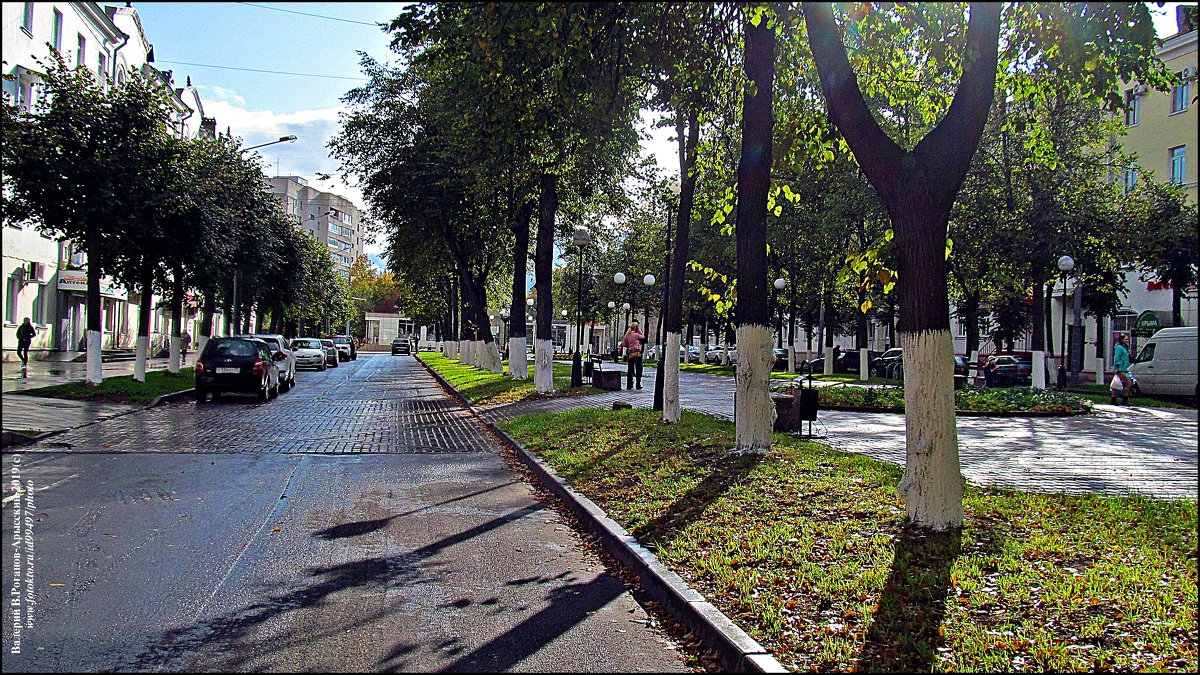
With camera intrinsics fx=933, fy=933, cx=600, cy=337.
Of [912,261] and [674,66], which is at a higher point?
[674,66]

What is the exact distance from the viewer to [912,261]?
22.4 ft

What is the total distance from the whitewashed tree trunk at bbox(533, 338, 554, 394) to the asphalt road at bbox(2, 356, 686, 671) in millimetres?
9874

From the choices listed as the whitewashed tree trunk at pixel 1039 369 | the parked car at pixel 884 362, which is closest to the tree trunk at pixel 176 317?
the whitewashed tree trunk at pixel 1039 369

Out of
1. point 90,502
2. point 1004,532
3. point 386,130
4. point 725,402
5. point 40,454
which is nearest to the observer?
point 1004,532

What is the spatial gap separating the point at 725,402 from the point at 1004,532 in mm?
15090

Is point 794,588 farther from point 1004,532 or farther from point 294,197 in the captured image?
point 294,197

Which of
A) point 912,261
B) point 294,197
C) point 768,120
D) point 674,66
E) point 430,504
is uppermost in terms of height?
point 294,197

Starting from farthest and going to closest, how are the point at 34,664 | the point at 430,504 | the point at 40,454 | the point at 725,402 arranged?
the point at 725,402
the point at 40,454
the point at 430,504
the point at 34,664

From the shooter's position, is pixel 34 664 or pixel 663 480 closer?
pixel 34 664

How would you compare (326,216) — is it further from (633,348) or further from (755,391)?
(755,391)

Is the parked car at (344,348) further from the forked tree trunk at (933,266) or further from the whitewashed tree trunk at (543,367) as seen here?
the forked tree trunk at (933,266)

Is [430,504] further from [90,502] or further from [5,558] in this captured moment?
[5,558]

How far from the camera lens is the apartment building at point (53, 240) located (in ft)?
107

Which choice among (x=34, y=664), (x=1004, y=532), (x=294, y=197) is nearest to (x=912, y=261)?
(x=1004, y=532)
